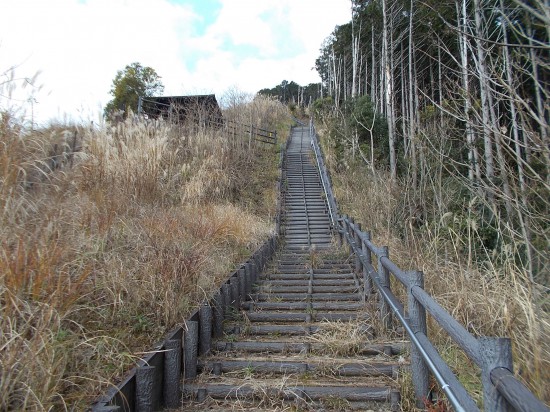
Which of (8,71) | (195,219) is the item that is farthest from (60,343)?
(195,219)

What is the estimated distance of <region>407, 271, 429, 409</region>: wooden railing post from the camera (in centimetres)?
265

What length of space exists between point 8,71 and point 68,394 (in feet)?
8.59

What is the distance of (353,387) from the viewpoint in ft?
9.52

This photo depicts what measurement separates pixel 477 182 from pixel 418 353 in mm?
2323

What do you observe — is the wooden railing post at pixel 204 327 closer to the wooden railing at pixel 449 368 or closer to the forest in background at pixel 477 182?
the wooden railing at pixel 449 368

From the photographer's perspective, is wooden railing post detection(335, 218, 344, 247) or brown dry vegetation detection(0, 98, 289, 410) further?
wooden railing post detection(335, 218, 344, 247)

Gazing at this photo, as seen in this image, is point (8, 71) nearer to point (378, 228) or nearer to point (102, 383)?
point (102, 383)

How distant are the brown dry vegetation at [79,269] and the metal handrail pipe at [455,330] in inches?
71.3

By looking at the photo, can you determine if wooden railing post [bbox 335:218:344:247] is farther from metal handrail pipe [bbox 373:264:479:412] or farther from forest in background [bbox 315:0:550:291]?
metal handrail pipe [bbox 373:264:479:412]

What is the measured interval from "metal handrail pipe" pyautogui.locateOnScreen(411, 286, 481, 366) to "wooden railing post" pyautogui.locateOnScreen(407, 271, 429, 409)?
6.1 inches

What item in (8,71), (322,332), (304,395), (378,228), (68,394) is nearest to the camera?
(68,394)

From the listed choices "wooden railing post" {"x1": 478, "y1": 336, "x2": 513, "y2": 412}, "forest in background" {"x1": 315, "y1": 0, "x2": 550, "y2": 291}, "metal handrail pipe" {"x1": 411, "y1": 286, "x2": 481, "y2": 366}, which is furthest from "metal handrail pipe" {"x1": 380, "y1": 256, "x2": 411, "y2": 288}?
"wooden railing post" {"x1": 478, "y1": 336, "x2": 513, "y2": 412}

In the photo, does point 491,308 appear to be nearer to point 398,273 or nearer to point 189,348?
point 398,273

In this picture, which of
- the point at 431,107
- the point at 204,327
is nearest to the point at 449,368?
the point at 204,327
